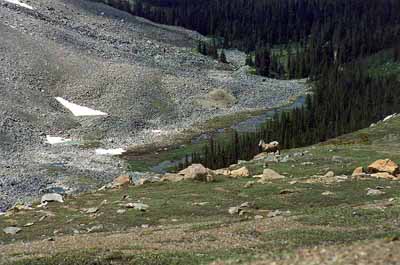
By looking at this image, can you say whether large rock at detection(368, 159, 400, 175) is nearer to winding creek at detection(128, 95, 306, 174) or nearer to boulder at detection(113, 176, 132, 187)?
boulder at detection(113, 176, 132, 187)

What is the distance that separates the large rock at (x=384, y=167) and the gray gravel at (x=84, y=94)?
40.6m

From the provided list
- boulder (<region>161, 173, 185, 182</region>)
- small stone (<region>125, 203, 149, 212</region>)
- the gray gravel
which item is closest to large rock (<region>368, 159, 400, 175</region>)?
boulder (<region>161, 173, 185, 182</region>)

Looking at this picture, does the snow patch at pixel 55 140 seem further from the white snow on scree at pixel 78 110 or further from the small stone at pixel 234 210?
the small stone at pixel 234 210

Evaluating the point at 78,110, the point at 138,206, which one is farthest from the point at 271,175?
the point at 78,110

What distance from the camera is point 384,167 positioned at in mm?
52062

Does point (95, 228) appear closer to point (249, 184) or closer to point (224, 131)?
point (249, 184)

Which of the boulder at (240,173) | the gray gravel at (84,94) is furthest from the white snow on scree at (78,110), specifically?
the boulder at (240,173)

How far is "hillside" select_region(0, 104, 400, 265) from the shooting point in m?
23.1

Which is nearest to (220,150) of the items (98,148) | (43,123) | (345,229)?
(98,148)

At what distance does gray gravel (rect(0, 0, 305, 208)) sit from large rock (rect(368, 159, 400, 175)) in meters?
40.6

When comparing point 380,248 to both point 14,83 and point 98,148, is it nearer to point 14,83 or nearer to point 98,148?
point 98,148

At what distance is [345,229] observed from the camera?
27578 millimetres

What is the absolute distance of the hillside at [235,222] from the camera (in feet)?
75.9

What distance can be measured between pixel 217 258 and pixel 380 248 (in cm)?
643
